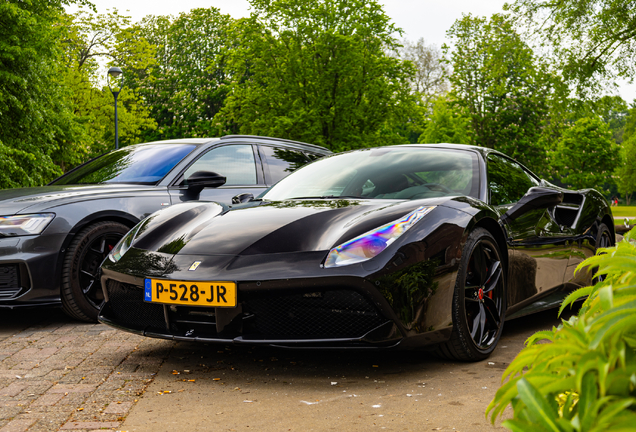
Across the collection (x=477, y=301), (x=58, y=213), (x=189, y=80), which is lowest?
(x=477, y=301)

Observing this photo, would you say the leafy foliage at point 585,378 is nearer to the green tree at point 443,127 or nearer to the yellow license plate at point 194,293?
the yellow license plate at point 194,293

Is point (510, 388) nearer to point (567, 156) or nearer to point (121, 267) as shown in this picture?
point (121, 267)

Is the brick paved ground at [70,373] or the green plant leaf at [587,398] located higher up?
the green plant leaf at [587,398]

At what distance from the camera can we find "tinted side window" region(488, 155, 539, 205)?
4.52 metres

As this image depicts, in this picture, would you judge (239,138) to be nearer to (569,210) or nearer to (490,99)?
(569,210)

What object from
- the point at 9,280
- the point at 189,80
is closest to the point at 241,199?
the point at 9,280

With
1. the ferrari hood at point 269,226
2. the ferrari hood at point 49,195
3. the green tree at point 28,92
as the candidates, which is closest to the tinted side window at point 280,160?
the ferrari hood at point 49,195

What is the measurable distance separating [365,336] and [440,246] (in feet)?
2.10

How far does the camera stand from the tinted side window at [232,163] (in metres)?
6.27

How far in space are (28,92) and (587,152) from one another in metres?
41.8

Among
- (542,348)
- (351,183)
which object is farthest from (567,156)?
(542,348)

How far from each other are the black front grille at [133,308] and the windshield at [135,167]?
7.19ft

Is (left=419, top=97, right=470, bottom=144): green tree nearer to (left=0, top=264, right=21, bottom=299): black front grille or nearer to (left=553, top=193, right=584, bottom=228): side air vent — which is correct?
(left=553, top=193, right=584, bottom=228): side air vent

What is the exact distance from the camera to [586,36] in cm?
2191
